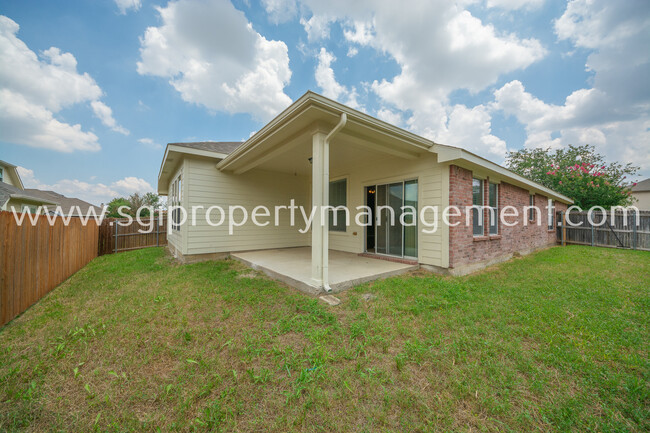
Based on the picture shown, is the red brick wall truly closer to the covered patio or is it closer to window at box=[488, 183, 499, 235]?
window at box=[488, 183, 499, 235]

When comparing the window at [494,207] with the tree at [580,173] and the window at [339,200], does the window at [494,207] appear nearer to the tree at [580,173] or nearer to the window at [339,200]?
the window at [339,200]

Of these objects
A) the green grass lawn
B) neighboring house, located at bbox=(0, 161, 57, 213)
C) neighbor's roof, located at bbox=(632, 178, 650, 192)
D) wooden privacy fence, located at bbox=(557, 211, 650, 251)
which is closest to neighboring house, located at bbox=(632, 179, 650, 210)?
neighbor's roof, located at bbox=(632, 178, 650, 192)

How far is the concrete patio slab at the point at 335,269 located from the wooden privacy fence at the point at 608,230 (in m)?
10.6

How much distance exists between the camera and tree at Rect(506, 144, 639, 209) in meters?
11.8

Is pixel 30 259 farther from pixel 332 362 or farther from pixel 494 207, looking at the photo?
pixel 494 207

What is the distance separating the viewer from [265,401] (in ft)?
5.52

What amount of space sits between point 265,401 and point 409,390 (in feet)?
3.59

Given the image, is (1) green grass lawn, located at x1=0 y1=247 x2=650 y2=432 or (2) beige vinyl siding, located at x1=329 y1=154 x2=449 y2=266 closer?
(1) green grass lawn, located at x1=0 y1=247 x2=650 y2=432

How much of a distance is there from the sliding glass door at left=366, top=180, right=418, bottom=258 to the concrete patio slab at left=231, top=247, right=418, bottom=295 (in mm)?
450

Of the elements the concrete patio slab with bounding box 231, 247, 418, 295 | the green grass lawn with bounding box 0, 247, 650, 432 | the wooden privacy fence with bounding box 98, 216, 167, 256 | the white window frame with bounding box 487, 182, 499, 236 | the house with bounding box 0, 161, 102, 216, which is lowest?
the green grass lawn with bounding box 0, 247, 650, 432

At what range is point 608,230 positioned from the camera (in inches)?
376

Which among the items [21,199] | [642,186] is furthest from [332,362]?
[642,186]

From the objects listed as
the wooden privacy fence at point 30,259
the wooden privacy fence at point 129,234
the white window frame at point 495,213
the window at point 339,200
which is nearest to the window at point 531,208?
the white window frame at point 495,213

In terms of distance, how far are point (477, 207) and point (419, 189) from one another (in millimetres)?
1694
